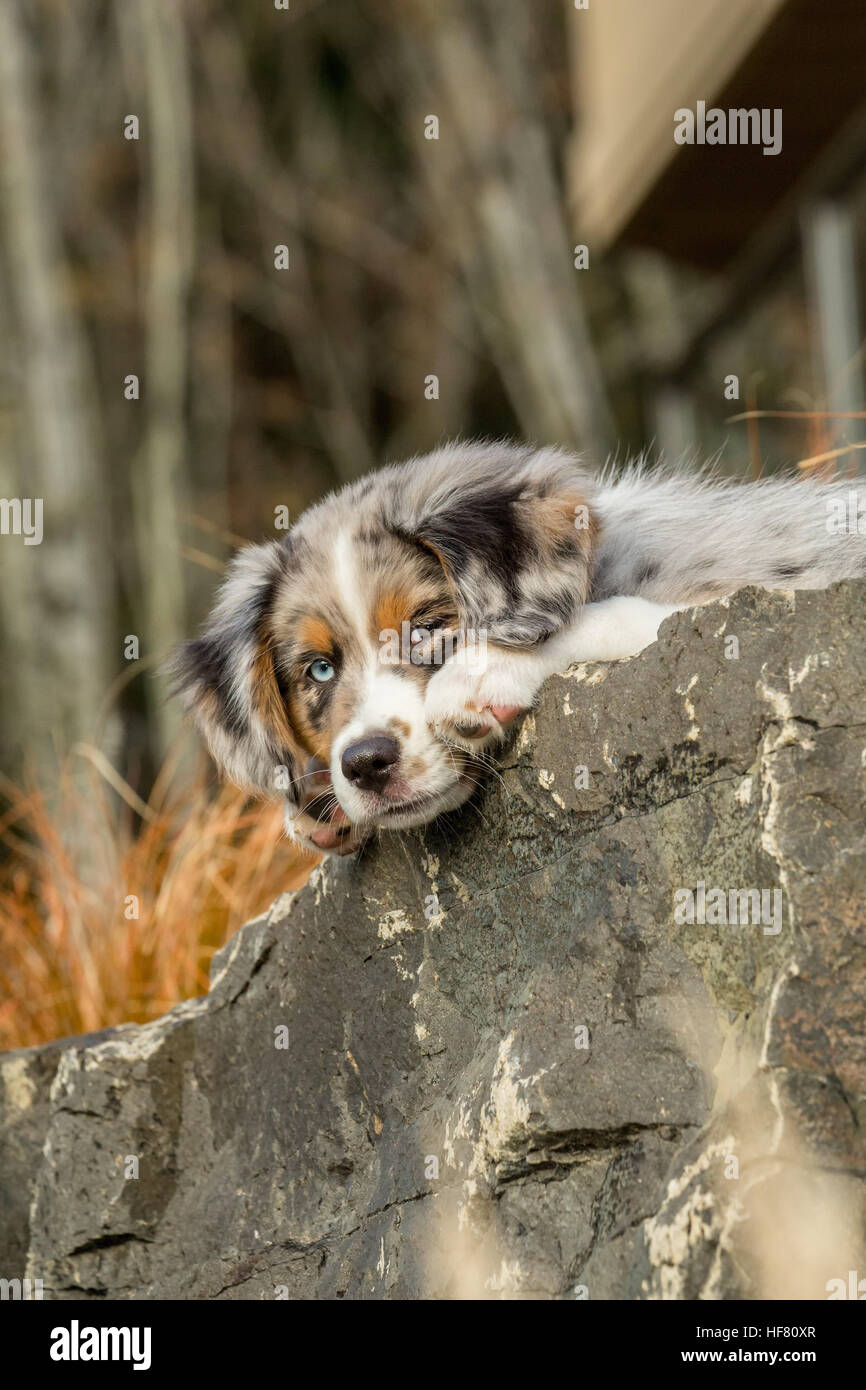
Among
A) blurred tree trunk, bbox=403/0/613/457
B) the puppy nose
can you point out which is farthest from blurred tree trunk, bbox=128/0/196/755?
the puppy nose

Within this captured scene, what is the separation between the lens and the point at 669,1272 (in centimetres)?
240

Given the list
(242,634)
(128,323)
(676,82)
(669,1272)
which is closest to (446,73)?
(128,323)

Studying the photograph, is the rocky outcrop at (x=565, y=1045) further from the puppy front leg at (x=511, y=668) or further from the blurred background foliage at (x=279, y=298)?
the blurred background foliage at (x=279, y=298)

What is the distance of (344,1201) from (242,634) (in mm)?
1534

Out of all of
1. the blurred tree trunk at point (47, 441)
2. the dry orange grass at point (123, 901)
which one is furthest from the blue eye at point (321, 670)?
the blurred tree trunk at point (47, 441)

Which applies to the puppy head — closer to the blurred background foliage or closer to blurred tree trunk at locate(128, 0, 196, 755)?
the blurred background foliage

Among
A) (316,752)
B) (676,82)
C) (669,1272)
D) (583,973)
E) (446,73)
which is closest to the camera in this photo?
(669,1272)

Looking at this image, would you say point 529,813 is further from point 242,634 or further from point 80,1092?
point 80,1092

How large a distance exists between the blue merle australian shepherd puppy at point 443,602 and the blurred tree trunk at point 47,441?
6614 mm

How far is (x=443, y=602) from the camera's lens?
363cm

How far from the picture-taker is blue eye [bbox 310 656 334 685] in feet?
12.4

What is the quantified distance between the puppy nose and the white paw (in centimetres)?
11

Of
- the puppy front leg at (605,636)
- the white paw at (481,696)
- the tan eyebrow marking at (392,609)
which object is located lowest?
the white paw at (481,696)

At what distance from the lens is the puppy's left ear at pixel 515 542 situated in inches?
133
